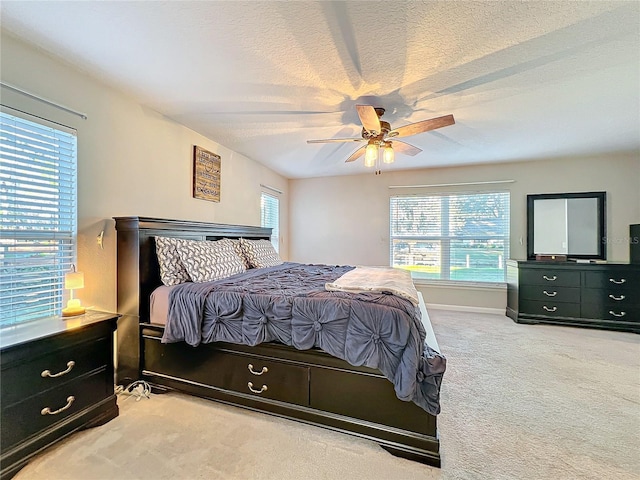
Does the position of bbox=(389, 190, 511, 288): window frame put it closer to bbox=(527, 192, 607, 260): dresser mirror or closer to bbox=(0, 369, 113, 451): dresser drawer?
bbox=(527, 192, 607, 260): dresser mirror

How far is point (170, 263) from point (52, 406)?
108 cm

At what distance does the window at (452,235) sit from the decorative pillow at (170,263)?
12.1ft

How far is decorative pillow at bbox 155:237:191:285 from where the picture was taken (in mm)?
2270

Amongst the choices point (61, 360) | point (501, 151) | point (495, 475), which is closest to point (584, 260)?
point (501, 151)

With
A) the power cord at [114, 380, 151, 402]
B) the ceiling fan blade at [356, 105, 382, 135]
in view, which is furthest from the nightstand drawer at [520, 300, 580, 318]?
the power cord at [114, 380, 151, 402]

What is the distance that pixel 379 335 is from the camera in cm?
161

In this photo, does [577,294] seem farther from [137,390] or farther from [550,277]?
[137,390]

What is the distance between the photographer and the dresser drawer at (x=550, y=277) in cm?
386

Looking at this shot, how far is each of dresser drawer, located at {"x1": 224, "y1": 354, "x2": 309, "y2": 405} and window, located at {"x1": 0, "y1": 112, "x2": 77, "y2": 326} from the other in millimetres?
1324

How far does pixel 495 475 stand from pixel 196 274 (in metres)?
2.34

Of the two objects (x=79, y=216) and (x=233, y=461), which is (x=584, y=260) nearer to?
(x=233, y=461)

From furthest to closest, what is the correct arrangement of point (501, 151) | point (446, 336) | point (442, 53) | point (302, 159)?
point (302, 159) → point (501, 151) → point (446, 336) → point (442, 53)

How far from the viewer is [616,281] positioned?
3.70 metres

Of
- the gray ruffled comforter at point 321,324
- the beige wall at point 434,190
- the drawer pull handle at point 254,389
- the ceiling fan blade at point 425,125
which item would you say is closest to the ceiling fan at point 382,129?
the ceiling fan blade at point 425,125
